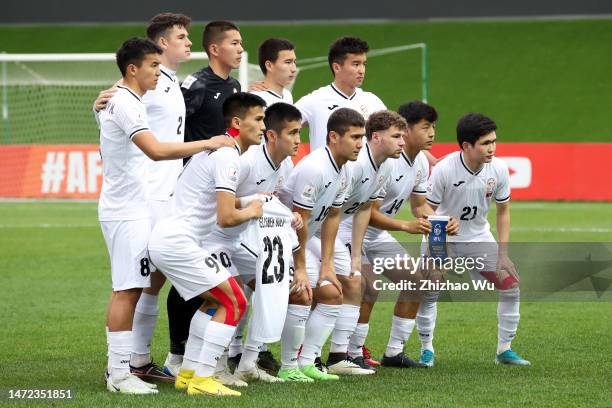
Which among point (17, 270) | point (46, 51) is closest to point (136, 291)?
point (17, 270)

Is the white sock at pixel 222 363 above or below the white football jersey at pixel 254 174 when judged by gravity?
below

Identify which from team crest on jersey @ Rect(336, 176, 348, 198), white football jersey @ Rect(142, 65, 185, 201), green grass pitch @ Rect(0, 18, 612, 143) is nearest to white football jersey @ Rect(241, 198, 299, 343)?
team crest on jersey @ Rect(336, 176, 348, 198)

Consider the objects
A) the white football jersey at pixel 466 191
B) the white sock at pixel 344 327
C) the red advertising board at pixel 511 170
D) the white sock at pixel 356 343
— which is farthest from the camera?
the red advertising board at pixel 511 170

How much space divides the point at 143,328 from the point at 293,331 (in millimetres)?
1061

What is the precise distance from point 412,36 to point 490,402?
105 ft

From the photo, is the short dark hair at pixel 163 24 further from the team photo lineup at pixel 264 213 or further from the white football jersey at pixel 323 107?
the white football jersey at pixel 323 107

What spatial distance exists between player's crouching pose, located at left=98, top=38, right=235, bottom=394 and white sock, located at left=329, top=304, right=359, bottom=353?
154 centimetres

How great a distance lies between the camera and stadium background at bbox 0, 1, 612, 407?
23.6 ft

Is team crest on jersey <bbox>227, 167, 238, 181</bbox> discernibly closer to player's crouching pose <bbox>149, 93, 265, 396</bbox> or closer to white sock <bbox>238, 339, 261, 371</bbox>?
player's crouching pose <bbox>149, 93, 265, 396</bbox>

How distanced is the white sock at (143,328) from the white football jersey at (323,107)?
187 centimetres

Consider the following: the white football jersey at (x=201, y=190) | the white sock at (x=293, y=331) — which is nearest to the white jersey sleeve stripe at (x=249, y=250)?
the white football jersey at (x=201, y=190)

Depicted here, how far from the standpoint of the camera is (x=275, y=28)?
3847 centimetres

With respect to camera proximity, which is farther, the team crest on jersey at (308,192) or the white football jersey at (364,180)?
the white football jersey at (364,180)

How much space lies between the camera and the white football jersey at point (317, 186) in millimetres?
7422
